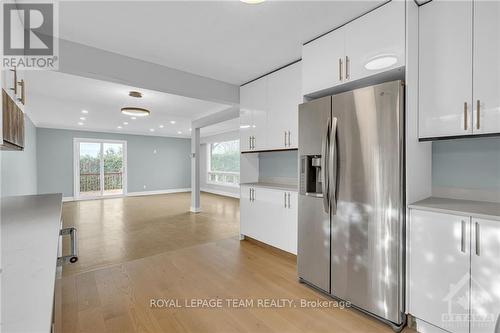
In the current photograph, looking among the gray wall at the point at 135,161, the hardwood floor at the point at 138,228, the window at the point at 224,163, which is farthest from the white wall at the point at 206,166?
the hardwood floor at the point at 138,228

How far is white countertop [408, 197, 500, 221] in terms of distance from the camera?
5.09 feet

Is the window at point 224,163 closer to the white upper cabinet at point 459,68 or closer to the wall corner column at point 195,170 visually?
the wall corner column at point 195,170

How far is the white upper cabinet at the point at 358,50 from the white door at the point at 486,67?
0.48m

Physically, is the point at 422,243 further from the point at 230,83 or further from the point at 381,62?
the point at 230,83

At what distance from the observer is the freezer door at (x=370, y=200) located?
1.84m

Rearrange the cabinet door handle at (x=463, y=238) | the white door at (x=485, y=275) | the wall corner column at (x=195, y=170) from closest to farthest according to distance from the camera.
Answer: the white door at (x=485, y=275) < the cabinet door handle at (x=463, y=238) < the wall corner column at (x=195, y=170)

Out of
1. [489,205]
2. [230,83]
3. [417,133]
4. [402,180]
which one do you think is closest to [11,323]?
[402,180]

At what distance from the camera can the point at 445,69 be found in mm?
1861

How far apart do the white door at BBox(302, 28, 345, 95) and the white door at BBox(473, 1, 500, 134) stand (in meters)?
0.95

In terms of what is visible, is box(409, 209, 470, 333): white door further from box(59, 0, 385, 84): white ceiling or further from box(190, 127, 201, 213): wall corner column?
box(190, 127, 201, 213): wall corner column

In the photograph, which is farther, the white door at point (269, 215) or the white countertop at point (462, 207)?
the white door at point (269, 215)

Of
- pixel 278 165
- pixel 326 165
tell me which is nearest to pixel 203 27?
pixel 326 165

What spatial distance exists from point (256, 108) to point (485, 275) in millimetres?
3087

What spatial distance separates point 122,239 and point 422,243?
431 cm
